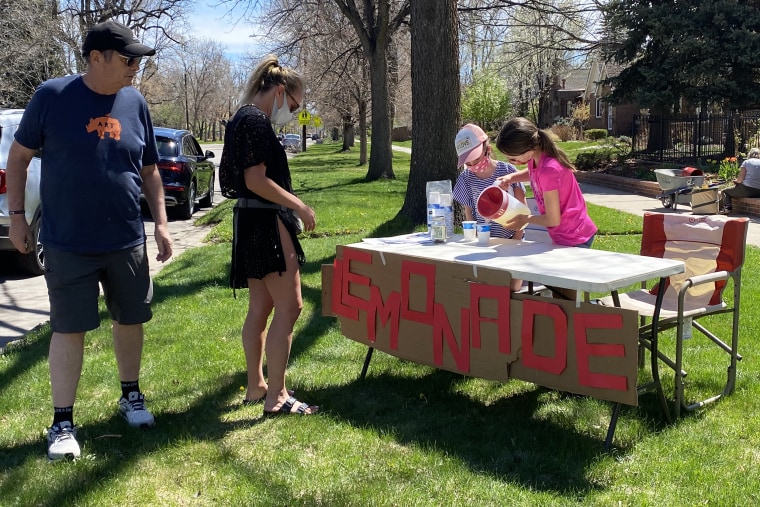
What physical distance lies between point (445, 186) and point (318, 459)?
6.16 feet

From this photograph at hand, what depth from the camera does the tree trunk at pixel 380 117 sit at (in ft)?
62.0

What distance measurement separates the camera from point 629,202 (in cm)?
1498

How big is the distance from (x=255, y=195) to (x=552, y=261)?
1568mm

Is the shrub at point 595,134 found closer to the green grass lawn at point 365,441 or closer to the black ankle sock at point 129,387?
the green grass lawn at point 365,441

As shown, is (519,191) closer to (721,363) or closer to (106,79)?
(721,363)

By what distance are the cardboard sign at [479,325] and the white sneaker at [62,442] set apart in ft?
5.76

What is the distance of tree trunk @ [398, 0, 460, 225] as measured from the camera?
897cm

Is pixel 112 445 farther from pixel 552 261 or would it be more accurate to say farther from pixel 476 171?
pixel 476 171

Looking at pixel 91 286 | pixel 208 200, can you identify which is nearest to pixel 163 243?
pixel 91 286

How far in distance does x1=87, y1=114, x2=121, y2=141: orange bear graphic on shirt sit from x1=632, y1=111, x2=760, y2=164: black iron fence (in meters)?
16.5

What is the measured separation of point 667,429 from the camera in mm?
3697

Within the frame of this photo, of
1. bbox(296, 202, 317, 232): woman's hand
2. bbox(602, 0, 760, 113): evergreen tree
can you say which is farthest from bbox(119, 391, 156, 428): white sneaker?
bbox(602, 0, 760, 113): evergreen tree

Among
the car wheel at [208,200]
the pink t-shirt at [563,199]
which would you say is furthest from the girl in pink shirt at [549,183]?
the car wheel at [208,200]

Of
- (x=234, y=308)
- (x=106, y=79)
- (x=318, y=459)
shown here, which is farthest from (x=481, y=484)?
(x=234, y=308)
